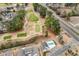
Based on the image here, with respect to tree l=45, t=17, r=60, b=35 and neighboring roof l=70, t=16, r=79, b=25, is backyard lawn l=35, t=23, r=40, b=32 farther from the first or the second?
neighboring roof l=70, t=16, r=79, b=25

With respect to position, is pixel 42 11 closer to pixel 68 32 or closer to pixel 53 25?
pixel 53 25

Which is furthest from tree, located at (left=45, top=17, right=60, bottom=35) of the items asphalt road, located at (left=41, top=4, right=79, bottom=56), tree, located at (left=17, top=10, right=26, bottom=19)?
tree, located at (left=17, top=10, right=26, bottom=19)

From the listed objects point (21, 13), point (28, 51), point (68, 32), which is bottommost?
point (28, 51)

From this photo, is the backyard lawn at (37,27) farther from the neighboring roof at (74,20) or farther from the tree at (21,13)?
the neighboring roof at (74,20)

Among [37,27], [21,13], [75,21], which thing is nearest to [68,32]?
[75,21]

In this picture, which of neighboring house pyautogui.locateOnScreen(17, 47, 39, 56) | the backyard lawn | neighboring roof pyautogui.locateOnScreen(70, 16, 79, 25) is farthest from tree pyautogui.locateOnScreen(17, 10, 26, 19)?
neighboring roof pyautogui.locateOnScreen(70, 16, 79, 25)

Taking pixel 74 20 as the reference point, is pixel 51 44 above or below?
below

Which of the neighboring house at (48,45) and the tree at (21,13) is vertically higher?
the tree at (21,13)

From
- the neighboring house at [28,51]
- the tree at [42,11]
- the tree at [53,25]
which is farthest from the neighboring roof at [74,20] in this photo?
the neighboring house at [28,51]

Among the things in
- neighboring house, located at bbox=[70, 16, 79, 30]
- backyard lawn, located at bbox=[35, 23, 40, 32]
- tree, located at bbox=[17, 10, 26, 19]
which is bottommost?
backyard lawn, located at bbox=[35, 23, 40, 32]

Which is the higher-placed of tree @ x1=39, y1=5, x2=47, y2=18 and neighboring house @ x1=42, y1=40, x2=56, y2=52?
tree @ x1=39, y1=5, x2=47, y2=18

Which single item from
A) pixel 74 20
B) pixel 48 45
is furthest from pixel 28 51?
pixel 74 20
